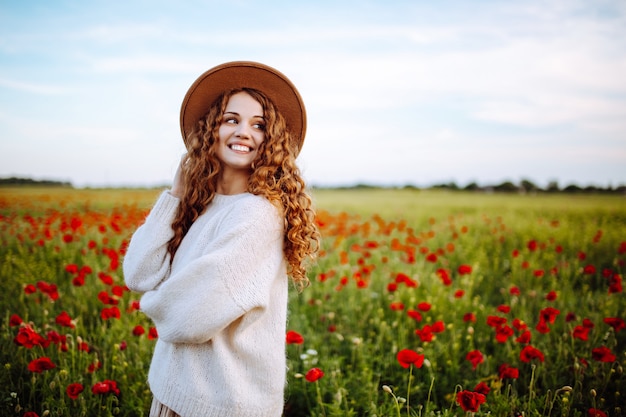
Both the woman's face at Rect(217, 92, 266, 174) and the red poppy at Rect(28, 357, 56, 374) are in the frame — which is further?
the red poppy at Rect(28, 357, 56, 374)

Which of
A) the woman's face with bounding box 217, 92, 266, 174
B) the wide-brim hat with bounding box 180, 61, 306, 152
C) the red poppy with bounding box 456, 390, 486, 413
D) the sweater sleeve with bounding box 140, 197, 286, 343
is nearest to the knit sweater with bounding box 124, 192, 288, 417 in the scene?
the sweater sleeve with bounding box 140, 197, 286, 343

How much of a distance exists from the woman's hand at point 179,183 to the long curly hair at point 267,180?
16 mm

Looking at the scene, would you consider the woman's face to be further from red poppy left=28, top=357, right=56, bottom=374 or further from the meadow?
red poppy left=28, top=357, right=56, bottom=374

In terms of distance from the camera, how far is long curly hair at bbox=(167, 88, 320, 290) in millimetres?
1812

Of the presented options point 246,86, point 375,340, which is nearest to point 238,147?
point 246,86

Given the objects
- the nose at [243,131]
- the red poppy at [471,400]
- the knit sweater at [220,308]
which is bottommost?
the red poppy at [471,400]

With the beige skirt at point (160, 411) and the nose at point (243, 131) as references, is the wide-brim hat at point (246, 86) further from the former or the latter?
the beige skirt at point (160, 411)

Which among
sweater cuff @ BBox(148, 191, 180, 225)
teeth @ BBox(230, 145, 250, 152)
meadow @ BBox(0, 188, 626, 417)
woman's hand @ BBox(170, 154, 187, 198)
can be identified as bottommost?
meadow @ BBox(0, 188, 626, 417)

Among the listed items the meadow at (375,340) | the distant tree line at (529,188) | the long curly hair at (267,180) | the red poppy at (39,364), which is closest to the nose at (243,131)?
the long curly hair at (267,180)

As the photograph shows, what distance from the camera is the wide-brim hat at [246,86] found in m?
1.96

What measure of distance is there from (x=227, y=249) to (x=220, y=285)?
134 millimetres

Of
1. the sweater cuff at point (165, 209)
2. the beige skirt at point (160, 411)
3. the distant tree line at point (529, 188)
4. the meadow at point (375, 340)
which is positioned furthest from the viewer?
the distant tree line at point (529, 188)

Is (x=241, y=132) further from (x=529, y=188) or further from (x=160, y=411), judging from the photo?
(x=529, y=188)

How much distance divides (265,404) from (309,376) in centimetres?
41
